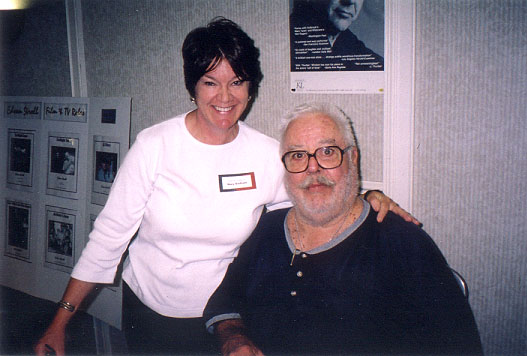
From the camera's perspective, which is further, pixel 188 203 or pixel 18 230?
pixel 18 230

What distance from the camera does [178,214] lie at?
1200 mm

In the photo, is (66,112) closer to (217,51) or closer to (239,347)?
(217,51)

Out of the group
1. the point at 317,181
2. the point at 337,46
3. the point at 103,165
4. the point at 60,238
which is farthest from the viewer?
the point at 60,238

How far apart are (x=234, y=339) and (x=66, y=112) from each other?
157cm

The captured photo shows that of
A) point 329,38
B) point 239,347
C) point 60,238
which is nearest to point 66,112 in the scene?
point 60,238

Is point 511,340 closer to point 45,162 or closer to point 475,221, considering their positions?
point 475,221

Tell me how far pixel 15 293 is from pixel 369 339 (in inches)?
87.6

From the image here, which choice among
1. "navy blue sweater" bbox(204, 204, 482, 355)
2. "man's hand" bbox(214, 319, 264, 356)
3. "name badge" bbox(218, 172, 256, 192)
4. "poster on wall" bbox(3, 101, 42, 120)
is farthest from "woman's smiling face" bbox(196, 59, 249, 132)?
"poster on wall" bbox(3, 101, 42, 120)

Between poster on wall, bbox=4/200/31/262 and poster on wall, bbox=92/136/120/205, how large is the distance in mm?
542

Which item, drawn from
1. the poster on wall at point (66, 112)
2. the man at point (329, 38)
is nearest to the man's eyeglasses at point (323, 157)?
the man at point (329, 38)

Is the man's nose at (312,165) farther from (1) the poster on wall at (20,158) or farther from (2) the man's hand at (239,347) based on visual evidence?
(1) the poster on wall at (20,158)

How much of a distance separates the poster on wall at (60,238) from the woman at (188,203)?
A: 2.46 ft

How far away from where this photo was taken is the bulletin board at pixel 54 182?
1.78m

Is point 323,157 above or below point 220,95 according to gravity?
below
